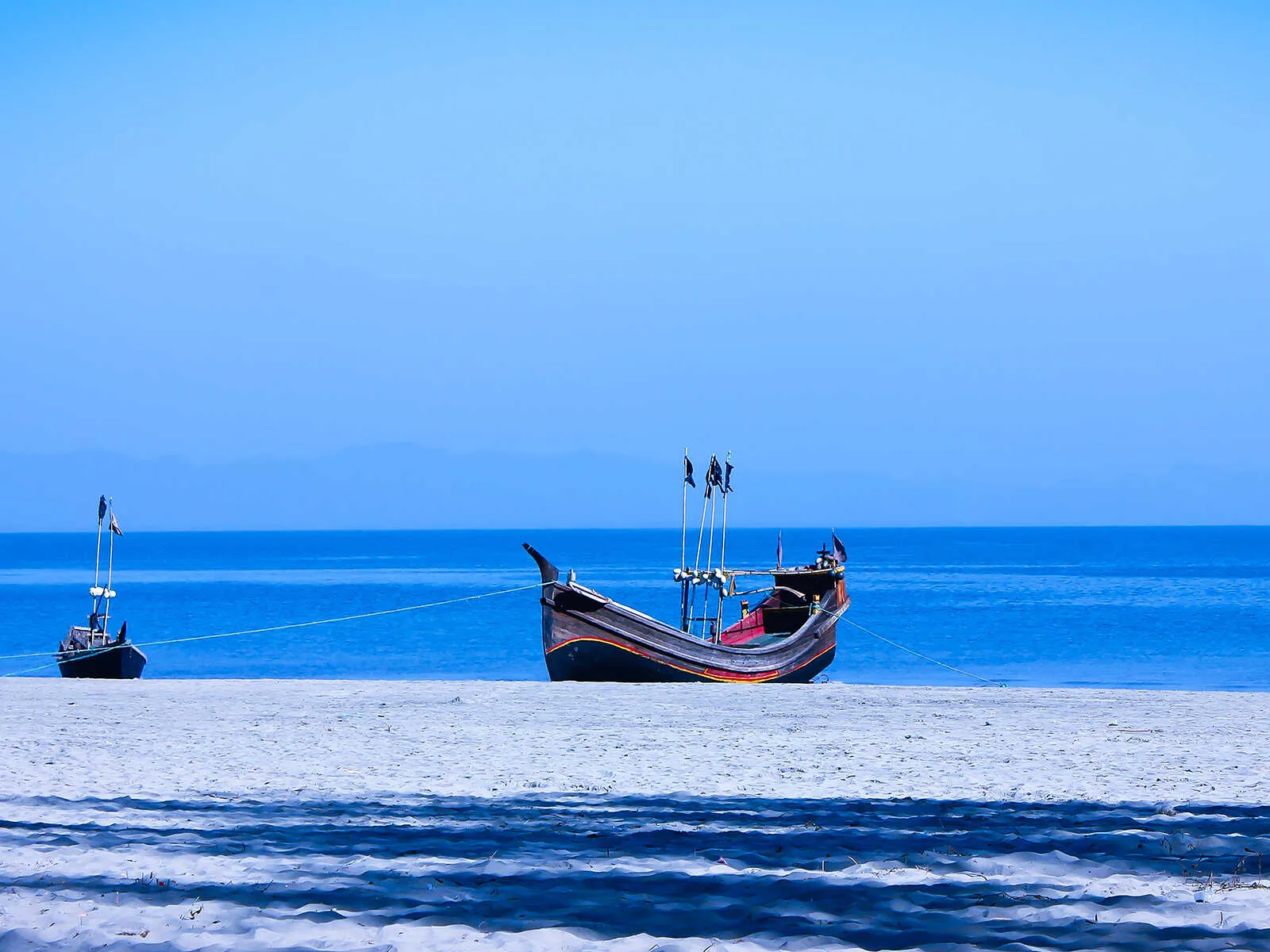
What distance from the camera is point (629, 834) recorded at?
8.87 metres

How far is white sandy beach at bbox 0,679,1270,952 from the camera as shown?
664 cm

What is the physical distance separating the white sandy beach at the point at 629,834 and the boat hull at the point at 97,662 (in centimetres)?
1367

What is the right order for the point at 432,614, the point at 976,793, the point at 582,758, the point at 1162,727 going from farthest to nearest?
the point at 432,614 → the point at 1162,727 → the point at 582,758 → the point at 976,793

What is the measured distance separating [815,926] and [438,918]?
2.03m

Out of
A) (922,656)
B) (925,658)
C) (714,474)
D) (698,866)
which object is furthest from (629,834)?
(922,656)

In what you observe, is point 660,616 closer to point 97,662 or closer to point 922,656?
point 922,656

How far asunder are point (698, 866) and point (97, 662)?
83.0 feet

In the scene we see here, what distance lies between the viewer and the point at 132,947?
6.22 m

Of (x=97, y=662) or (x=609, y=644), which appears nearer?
(x=609, y=644)

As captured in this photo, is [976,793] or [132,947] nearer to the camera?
[132,947]

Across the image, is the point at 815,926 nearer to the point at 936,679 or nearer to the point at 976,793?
the point at 976,793

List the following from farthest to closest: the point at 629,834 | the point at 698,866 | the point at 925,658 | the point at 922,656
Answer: the point at 922,656, the point at 925,658, the point at 629,834, the point at 698,866

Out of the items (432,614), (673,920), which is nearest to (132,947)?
(673,920)

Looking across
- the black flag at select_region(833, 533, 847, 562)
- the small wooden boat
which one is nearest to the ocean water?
the black flag at select_region(833, 533, 847, 562)
